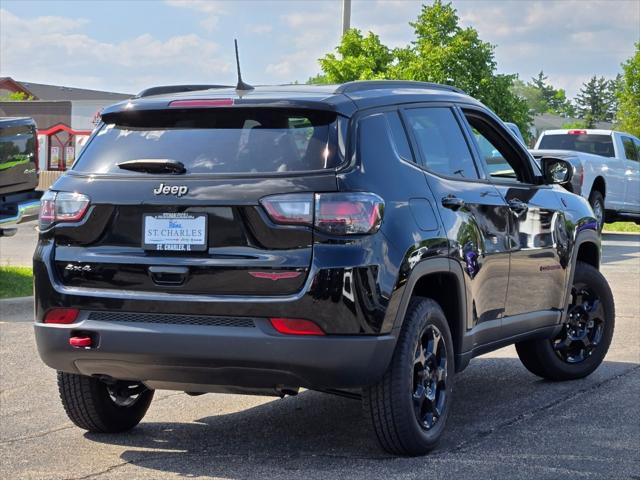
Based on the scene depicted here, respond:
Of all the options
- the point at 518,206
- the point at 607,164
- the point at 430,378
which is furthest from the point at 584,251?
the point at 607,164

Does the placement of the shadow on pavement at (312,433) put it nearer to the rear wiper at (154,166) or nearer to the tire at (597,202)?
the rear wiper at (154,166)

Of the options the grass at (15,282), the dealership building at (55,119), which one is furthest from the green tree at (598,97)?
the grass at (15,282)

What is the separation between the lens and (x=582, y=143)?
23672 millimetres

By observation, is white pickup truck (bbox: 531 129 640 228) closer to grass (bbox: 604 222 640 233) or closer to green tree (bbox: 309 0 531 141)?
grass (bbox: 604 222 640 233)

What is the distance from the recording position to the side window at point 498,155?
23.5ft

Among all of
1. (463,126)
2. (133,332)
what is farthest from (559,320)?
(133,332)

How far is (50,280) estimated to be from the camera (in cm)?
573

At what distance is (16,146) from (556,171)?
7006 mm

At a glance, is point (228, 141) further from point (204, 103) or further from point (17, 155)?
point (17, 155)

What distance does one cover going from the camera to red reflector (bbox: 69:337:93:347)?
558cm

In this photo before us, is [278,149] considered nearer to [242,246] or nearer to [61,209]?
[242,246]

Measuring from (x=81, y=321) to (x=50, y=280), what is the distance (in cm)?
27

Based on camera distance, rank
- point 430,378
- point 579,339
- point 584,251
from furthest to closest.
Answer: point 584,251
point 579,339
point 430,378

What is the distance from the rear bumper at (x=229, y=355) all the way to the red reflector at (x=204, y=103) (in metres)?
1.06
